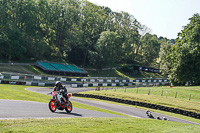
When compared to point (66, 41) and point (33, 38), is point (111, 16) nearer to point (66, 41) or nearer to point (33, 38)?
point (66, 41)

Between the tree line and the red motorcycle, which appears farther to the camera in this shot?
the tree line

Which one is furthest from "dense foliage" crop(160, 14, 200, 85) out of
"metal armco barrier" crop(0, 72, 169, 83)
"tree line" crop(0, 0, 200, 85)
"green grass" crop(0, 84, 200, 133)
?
"green grass" crop(0, 84, 200, 133)

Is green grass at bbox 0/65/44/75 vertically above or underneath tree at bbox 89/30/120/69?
underneath

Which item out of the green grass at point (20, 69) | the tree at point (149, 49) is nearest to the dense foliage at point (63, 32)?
the green grass at point (20, 69)

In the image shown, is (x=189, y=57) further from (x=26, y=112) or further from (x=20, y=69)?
(x=26, y=112)

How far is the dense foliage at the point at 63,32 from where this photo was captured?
226 ft

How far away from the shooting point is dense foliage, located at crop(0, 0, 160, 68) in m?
68.8

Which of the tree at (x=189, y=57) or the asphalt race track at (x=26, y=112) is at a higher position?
the tree at (x=189, y=57)

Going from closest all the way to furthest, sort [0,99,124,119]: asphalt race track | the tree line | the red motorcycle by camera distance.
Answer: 1. [0,99,124,119]: asphalt race track
2. the red motorcycle
3. the tree line

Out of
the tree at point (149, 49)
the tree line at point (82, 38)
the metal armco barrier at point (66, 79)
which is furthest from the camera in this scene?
the tree at point (149, 49)

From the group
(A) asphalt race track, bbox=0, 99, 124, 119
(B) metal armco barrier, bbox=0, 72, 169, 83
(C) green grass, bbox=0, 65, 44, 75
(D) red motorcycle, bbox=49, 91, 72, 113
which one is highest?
(C) green grass, bbox=0, 65, 44, 75

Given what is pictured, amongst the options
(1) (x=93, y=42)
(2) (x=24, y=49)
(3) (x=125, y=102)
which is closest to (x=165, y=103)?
(3) (x=125, y=102)

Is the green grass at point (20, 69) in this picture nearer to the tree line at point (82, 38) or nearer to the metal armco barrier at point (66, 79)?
the tree line at point (82, 38)

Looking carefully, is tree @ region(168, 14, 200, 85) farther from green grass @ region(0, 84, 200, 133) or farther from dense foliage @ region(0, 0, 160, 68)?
green grass @ region(0, 84, 200, 133)
